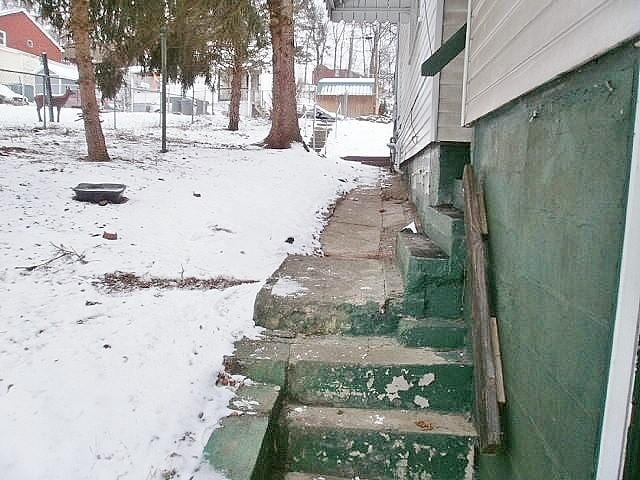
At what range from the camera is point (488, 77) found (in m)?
2.58

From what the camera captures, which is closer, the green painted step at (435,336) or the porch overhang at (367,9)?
the green painted step at (435,336)

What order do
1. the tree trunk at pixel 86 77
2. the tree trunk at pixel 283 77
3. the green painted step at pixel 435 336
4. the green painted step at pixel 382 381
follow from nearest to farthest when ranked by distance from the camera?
the green painted step at pixel 382 381 → the green painted step at pixel 435 336 → the tree trunk at pixel 86 77 → the tree trunk at pixel 283 77

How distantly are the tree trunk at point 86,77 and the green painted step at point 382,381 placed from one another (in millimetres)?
5898

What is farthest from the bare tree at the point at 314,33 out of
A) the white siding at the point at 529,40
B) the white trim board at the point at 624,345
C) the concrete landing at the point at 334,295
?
the white trim board at the point at 624,345

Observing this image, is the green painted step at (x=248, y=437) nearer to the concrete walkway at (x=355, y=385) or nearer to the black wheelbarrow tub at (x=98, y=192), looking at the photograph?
the concrete walkway at (x=355, y=385)

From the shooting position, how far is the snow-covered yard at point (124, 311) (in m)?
1.97

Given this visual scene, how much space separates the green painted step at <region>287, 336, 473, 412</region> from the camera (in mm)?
2477

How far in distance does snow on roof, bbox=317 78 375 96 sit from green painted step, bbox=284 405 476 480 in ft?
109

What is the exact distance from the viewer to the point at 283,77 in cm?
1050

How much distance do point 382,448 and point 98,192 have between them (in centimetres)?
390

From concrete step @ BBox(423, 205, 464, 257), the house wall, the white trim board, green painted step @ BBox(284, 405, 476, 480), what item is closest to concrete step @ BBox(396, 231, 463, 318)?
concrete step @ BBox(423, 205, 464, 257)

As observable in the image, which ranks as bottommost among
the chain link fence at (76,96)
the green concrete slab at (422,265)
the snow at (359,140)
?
the green concrete slab at (422,265)

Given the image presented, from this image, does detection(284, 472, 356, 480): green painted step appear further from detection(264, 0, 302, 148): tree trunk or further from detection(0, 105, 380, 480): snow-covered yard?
detection(264, 0, 302, 148): tree trunk

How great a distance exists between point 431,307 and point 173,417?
4.62 ft
